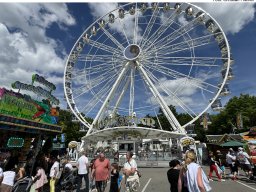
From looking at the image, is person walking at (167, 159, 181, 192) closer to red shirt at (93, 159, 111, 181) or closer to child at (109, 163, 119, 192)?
child at (109, 163, 119, 192)

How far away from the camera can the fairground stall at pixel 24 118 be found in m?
12.9

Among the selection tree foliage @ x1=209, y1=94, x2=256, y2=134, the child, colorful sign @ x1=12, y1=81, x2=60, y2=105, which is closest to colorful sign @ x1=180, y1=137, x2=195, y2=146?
colorful sign @ x1=12, y1=81, x2=60, y2=105

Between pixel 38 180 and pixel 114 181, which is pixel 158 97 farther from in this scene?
pixel 38 180

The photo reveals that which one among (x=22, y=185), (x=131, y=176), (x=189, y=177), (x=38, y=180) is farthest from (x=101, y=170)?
(x=189, y=177)

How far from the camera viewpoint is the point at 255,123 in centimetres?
4938

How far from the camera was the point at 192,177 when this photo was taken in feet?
15.6

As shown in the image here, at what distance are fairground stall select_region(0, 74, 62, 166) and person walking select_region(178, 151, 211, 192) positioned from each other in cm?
900

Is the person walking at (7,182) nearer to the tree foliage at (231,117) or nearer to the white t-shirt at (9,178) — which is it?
the white t-shirt at (9,178)

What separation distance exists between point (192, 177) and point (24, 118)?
11.4m

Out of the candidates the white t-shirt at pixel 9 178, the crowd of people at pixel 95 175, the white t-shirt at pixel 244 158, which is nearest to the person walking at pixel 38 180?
the crowd of people at pixel 95 175

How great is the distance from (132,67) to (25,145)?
16.4 metres

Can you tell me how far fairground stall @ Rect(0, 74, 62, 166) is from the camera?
1289cm

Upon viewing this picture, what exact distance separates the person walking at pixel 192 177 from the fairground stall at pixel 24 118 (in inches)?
354

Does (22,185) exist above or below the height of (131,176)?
below
